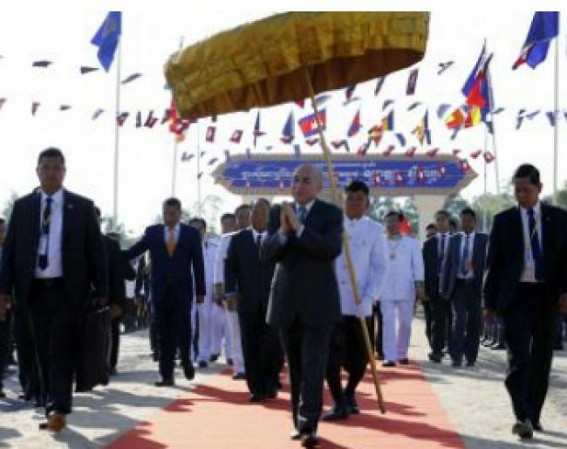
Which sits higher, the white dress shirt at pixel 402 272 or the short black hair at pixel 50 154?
the short black hair at pixel 50 154

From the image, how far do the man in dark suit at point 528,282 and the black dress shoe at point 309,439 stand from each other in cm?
161

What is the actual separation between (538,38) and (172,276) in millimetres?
12271

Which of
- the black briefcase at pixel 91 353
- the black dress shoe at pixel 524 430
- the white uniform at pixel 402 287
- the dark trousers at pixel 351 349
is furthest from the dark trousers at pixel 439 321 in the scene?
the black briefcase at pixel 91 353

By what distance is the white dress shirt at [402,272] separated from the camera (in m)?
16.0

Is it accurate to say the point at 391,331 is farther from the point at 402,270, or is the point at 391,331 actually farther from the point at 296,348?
the point at 296,348

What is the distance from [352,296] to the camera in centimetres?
970

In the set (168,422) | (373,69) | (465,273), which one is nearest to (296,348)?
(168,422)

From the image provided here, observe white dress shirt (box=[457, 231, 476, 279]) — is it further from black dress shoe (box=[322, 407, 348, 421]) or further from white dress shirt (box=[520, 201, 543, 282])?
white dress shirt (box=[520, 201, 543, 282])

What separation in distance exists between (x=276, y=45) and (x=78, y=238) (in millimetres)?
2000

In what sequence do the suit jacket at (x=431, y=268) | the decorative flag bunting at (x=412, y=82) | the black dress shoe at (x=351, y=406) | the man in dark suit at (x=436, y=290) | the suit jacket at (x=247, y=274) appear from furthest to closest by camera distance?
the decorative flag bunting at (x=412, y=82) < the suit jacket at (x=431, y=268) < the man in dark suit at (x=436, y=290) < the suit jacket at (x=247, y=274) < the black dress shoe at (x=351, y=406)

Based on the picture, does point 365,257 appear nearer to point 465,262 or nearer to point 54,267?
point 54,267

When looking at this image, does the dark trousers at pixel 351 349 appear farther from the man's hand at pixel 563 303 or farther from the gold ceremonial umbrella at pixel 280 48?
the man's hand at pixel 563 303

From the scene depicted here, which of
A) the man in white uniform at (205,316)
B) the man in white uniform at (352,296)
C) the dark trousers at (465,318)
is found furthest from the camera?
the man in white uniform at (205,316)

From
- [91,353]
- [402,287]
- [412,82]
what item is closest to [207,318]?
[402,287]
